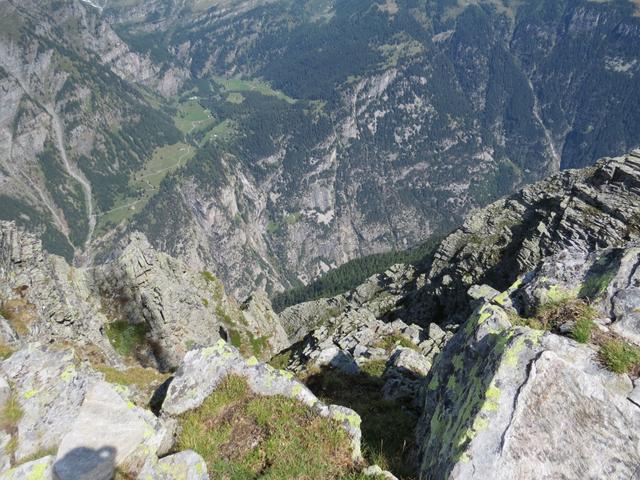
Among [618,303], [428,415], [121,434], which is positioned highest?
[121,434]

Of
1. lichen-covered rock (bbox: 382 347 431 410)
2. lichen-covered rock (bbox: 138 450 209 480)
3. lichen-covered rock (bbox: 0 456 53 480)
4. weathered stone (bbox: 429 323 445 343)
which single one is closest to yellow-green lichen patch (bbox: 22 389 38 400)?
lichen-covered rock (bbox: 0 456 53 480)

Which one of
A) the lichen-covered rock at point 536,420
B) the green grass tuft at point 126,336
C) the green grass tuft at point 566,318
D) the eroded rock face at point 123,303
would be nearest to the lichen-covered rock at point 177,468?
the lichen-covered rock at point 536,420

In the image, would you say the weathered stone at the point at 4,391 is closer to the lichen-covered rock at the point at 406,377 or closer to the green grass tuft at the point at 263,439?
the green grass tuft at the point at 263,439

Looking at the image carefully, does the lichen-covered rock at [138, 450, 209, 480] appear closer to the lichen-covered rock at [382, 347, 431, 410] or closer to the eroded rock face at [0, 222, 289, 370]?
the lichen-covered rock at [382, 347, 431, 410]

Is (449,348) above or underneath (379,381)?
above

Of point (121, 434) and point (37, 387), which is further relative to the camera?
point (37, 387)

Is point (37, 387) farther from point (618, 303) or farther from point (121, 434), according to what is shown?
point (618, 303)

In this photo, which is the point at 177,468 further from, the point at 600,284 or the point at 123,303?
the point at 123,303

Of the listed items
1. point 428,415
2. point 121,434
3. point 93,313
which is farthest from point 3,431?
point 93,313
